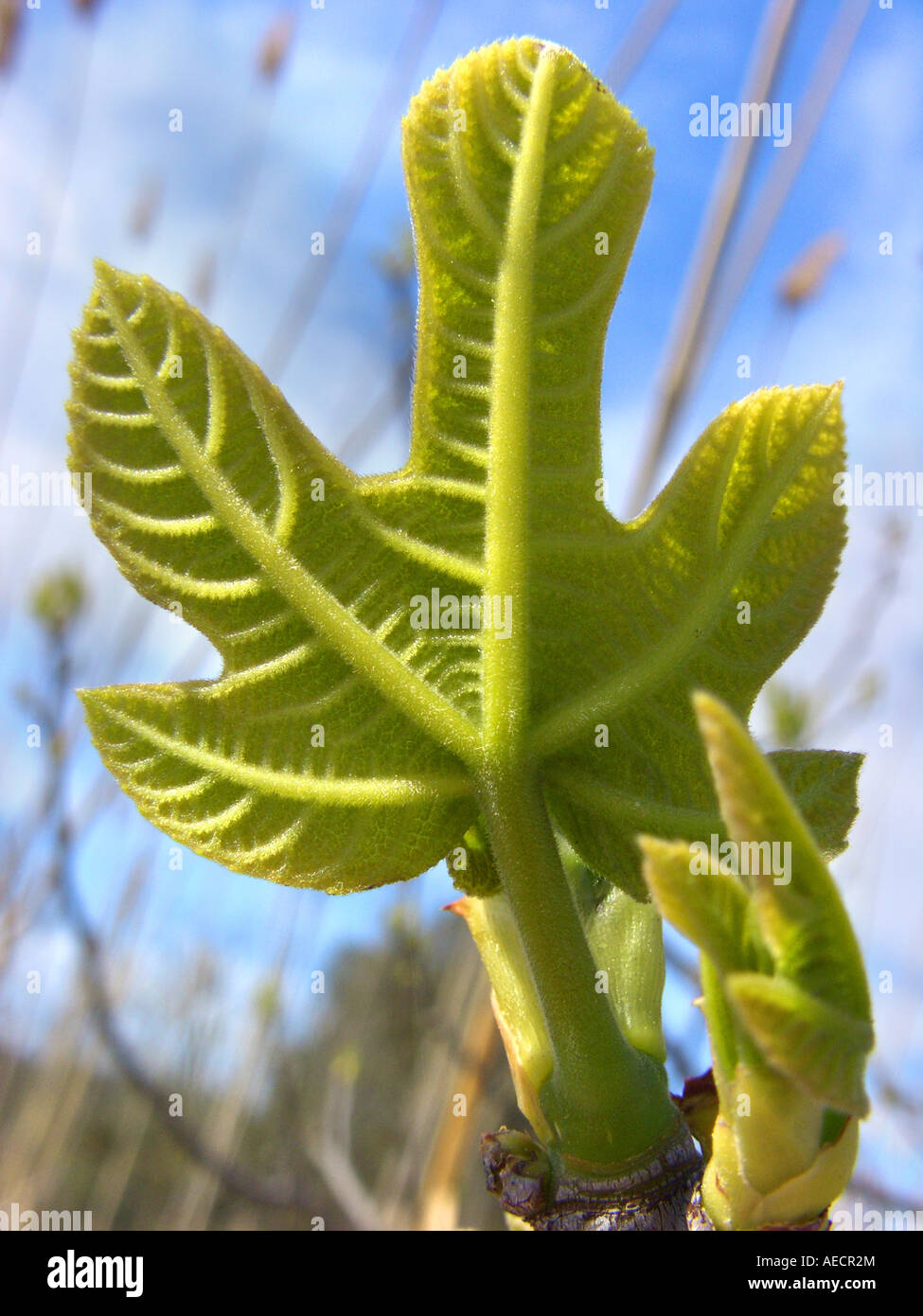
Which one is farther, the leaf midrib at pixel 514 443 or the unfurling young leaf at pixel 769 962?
the leaf midrib at pixel 514 443

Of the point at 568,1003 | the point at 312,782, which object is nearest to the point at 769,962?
the point at 568,1003

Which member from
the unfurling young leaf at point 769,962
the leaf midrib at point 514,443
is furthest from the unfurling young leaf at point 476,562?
the unfurling young leaf at point 769,962

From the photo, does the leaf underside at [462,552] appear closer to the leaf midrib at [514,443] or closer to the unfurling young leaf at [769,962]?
the leaf midrib at [514,443]

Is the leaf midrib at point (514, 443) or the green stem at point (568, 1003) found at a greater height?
the leaf midrib at point (514, 443)

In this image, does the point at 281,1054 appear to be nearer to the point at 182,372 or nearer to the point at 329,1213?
the point at 329,1213

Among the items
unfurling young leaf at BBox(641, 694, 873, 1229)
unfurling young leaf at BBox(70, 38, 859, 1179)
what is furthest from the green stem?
unfurling young leaf at BBox(641, 694, 873, 1229)
